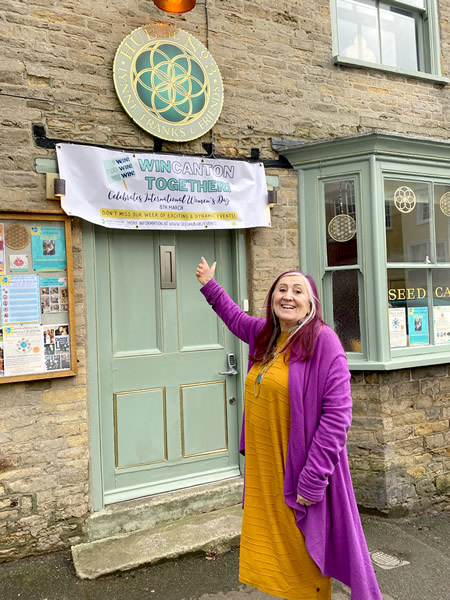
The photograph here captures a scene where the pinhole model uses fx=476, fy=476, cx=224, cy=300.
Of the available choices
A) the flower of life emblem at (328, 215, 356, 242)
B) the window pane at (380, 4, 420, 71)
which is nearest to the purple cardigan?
the flower of life emblem at (328, 215, 356, 242)

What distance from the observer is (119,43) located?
12.8ft

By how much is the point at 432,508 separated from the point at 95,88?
4.84 meters

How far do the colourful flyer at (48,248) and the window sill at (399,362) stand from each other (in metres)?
2.67

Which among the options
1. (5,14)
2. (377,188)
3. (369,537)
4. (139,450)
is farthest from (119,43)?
(369,537)

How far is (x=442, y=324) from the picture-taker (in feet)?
15.7

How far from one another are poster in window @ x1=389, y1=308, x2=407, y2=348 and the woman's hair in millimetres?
2293

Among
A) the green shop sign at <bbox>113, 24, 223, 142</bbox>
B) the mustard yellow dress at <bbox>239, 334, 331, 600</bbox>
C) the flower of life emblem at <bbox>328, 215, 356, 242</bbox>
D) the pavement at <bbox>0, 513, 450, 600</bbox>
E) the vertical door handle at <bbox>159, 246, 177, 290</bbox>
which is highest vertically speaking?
the green shop sign at <bbox>113, 24, 223, 142</bbox>

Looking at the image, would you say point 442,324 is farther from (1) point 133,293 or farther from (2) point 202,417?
(1) point 133,293

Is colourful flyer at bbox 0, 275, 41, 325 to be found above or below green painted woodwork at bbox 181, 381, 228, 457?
above

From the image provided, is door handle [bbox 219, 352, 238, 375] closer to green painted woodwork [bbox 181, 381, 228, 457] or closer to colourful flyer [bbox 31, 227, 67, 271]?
green painted woodwork [bbox 181, 381, 228, 457]

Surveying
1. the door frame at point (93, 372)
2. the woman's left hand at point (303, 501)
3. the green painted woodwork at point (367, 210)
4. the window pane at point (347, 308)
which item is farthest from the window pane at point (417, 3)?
the woman's left hand at point (303, 501)

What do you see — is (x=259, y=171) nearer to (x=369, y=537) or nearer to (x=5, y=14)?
(x=5, y=14)

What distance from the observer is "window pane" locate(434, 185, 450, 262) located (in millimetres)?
4801

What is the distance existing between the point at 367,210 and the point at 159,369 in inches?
94.5
